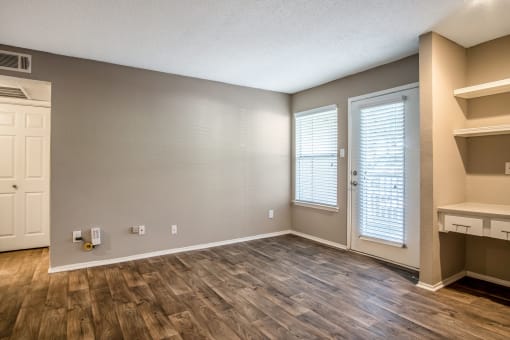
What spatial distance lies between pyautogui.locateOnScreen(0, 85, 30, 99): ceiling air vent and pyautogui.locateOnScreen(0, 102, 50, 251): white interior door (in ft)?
0.61

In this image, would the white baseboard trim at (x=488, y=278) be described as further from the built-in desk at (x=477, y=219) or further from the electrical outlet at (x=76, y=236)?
the electrical outlet at (x=76, y=236)

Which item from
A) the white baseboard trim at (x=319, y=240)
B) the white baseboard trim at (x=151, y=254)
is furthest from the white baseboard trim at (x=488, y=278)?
the white baseboard trim at (x=151, y=254)

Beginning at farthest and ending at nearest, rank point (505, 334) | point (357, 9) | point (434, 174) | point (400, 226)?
point (400, 226) < point (434, 174) < point (357, 9) < point (505, 334)

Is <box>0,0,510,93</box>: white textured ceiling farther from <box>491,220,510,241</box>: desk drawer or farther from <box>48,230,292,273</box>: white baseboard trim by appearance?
<box>48,230,292,273</box>: white baseboard trim

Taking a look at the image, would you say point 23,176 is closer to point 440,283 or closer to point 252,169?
point 252,169

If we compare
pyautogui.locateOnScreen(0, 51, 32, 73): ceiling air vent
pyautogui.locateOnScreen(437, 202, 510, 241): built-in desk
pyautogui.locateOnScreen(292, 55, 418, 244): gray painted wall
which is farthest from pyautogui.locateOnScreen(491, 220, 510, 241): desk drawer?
pyautogui.locateOnScreen(0, 51, 32, 73): ceiling air vent

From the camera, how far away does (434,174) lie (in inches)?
109

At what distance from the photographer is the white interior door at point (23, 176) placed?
4160 mm

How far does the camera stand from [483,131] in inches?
108

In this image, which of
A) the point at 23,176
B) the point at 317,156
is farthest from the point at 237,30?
the point at 23,176

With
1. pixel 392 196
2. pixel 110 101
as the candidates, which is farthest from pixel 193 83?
pixel 392 196

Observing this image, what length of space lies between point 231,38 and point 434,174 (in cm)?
240

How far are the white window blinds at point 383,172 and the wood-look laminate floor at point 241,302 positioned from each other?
0.49 meters

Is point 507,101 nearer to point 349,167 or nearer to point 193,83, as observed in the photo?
point 349,167
